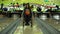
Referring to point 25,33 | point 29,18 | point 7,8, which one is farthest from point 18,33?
point 7,8

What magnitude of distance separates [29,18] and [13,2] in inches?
528

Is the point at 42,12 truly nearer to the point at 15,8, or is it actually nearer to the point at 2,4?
the point at 15,8

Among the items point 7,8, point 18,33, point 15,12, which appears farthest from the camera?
point 15,12

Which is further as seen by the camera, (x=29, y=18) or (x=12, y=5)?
(x=12, y=5)

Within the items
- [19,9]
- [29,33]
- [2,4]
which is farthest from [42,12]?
[29,33]

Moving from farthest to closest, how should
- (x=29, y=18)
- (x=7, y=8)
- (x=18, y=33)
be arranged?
(x=7, y=8)
(x=29, y=18)
(x=18, y=33)

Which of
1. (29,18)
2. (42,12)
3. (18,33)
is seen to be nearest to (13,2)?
(42,12)

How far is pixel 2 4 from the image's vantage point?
24.5 m

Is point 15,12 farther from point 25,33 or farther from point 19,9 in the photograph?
point 25,33

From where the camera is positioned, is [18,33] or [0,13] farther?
[0,13]


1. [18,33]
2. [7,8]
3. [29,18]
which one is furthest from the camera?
[7,8]

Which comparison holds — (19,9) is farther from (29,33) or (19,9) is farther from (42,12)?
(29,33)

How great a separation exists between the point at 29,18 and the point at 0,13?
538 inches

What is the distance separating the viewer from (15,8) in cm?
2486
